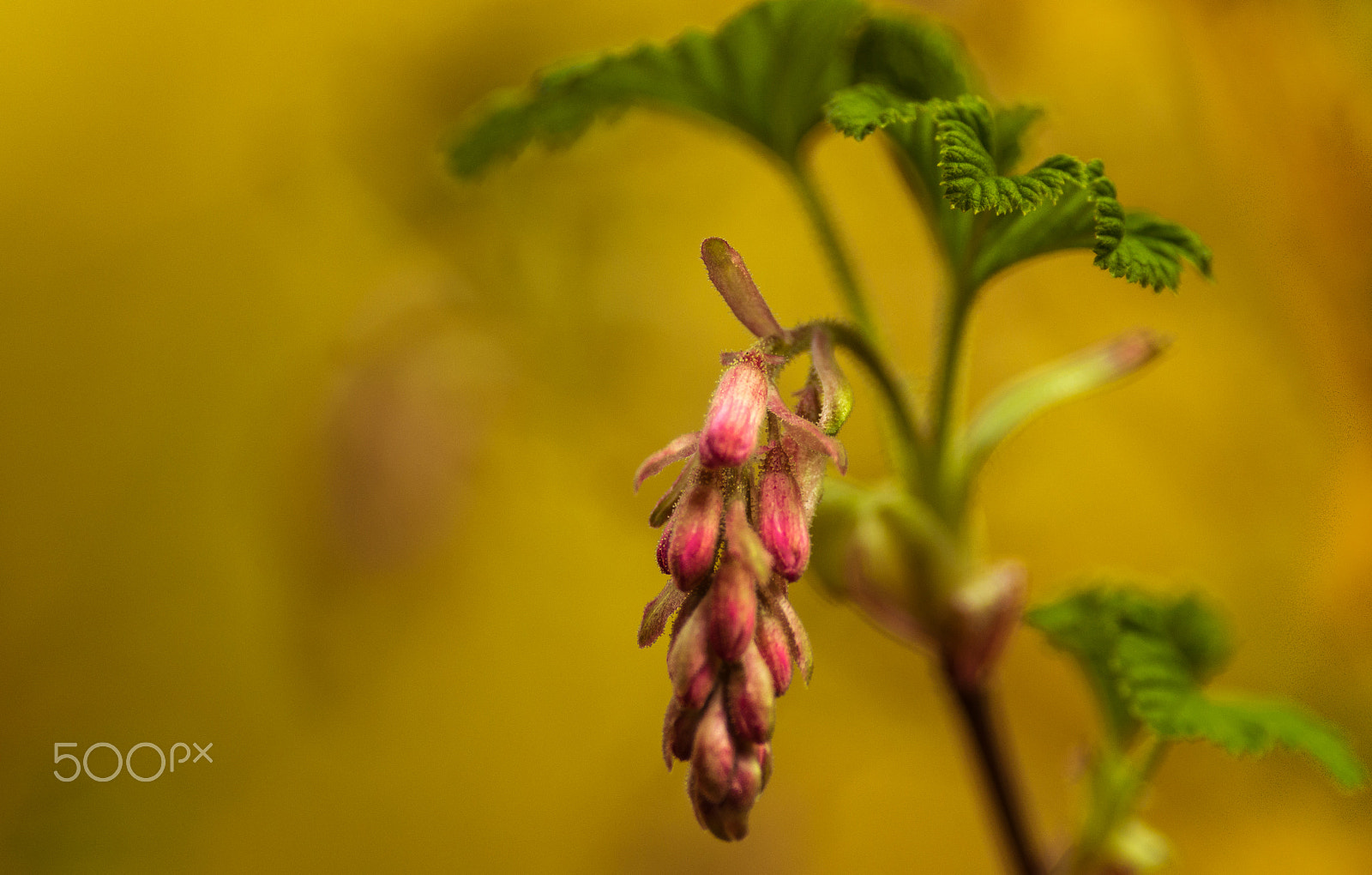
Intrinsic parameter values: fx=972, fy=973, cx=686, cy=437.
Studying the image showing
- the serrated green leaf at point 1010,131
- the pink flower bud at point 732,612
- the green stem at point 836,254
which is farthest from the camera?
the green stem at point 836,254

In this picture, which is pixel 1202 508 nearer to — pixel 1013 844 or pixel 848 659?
pixel 848 659

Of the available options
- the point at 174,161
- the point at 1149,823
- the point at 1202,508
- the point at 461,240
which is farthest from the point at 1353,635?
the point at 174,161

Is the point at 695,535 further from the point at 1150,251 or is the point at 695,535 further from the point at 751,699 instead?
the point at 1150,251

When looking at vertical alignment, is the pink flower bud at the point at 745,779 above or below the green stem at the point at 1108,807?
above

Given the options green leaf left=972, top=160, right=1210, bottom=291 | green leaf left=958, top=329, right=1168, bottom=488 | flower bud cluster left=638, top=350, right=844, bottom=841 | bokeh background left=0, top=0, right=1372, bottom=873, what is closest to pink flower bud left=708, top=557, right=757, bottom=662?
flower bud cluster left=638, top=350, right=844, bottom=841

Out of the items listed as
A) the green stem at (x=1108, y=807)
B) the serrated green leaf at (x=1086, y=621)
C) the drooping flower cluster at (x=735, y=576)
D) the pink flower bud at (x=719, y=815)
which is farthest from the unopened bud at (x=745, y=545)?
the green stem at (x=1108, y=807)

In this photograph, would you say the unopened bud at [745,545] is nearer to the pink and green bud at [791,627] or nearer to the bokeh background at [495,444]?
the pink and green bud at [791,627]
